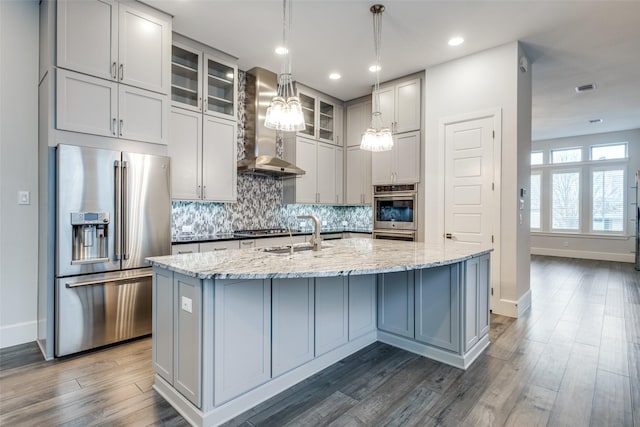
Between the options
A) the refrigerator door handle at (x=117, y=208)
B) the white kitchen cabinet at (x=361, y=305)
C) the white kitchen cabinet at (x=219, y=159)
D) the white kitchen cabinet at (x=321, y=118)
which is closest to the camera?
the white kitchen cabinet at (x=361, y=305)

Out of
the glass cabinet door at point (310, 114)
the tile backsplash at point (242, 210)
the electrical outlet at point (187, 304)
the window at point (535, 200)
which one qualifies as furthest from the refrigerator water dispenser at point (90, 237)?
the window at point (535, 200)

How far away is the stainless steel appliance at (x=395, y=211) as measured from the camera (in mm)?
4719

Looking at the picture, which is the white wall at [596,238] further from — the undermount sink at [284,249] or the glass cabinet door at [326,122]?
the undermount sink at [284,249]

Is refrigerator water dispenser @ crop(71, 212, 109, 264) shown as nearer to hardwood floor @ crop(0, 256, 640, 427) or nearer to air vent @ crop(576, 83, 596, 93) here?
hardwood floor @ crop(0, 256, 640, 427)

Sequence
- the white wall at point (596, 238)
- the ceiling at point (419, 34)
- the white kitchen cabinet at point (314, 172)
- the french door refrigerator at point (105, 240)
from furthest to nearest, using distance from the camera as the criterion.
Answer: the white wall at point (596, 238) < the white kitchen cabinet at point (314, 172) < the ceiling at point (419, 34) < the french door refrigerator at point (105, 240)

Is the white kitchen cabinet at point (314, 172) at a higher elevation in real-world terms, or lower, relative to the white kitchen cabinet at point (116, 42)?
lower

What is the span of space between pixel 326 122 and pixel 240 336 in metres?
4.35

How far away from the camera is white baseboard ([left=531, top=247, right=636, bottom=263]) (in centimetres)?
771

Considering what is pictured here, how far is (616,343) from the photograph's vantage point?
306 cm

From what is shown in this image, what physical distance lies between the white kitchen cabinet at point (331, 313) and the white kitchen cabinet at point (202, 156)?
2.11 meters

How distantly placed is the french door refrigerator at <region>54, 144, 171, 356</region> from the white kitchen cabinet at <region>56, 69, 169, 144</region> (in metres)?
0.20

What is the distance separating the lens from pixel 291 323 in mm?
2227

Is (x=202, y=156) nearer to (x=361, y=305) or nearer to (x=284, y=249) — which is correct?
(x=284, y=249)

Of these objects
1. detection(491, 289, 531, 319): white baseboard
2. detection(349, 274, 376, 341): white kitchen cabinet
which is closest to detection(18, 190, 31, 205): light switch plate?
detection(349, 274, 376, 341): white kitchen cabinet
